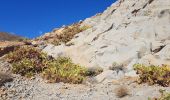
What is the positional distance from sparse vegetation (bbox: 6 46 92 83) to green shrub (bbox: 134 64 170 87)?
10.6 ft

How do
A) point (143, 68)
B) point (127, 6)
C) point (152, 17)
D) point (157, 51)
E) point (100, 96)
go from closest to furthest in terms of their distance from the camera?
point (100, 96), point (143, 68), point (157, 51), point (152, 17), point (127, 6)

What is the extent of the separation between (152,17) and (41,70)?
7.95m

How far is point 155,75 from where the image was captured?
19.0m

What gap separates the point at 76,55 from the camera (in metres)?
24.9

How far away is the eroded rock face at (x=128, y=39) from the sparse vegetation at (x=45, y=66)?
1.15 m

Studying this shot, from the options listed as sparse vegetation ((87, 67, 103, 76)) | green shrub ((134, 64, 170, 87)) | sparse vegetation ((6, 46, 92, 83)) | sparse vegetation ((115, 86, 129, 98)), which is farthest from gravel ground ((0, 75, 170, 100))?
sparse vegetation ((87, 67, 103, 76))

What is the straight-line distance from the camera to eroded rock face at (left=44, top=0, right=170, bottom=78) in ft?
72.7

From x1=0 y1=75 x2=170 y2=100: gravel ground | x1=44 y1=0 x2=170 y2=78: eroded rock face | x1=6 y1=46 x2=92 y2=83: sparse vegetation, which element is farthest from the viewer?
x1=44 y1=0 x2=170 y2=78: eroded rock face

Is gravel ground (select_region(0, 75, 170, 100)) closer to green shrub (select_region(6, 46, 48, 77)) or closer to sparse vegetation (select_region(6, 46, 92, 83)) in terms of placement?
sparse vegetation (select_region(6, 46, 92, 83))

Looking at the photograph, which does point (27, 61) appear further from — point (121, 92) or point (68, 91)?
point (121, 92)

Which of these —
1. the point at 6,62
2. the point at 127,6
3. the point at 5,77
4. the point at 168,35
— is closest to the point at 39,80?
the point at 5,77

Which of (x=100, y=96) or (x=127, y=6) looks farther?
(x=127, y=6)

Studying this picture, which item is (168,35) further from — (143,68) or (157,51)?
(143,68)

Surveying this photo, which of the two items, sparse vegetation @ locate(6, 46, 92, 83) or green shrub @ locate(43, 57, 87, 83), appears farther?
sparse vegetation @ locate(6, 46, 92, 83)
